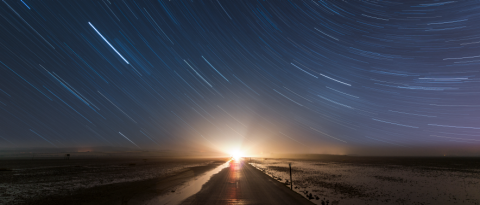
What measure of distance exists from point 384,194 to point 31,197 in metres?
33.8

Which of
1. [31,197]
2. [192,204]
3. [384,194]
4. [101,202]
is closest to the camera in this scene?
[192,204]

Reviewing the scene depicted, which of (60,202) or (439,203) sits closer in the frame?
(60,202)

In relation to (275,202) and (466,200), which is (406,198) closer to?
(466,200)

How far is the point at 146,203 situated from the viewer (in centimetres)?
1535

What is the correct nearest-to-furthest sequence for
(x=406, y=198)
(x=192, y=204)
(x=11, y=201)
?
(x=192, y=204) → (x=11, y=201) → (x=406, y=198)

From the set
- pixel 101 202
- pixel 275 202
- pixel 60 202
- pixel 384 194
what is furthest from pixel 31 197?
pixel 384 194

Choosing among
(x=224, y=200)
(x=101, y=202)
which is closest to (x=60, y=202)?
(x=101, y=202)

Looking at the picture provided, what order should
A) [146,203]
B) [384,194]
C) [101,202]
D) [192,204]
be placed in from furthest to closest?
[384,194], [101,202], [146,203], [192,204]

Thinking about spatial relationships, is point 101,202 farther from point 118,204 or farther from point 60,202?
point 60,202

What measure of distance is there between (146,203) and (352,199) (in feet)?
56.8

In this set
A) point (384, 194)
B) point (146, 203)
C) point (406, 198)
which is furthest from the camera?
point (384, 194)

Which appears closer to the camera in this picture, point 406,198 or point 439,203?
point 439,203

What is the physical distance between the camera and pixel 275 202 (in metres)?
15.3

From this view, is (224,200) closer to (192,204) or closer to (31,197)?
(192,204)
